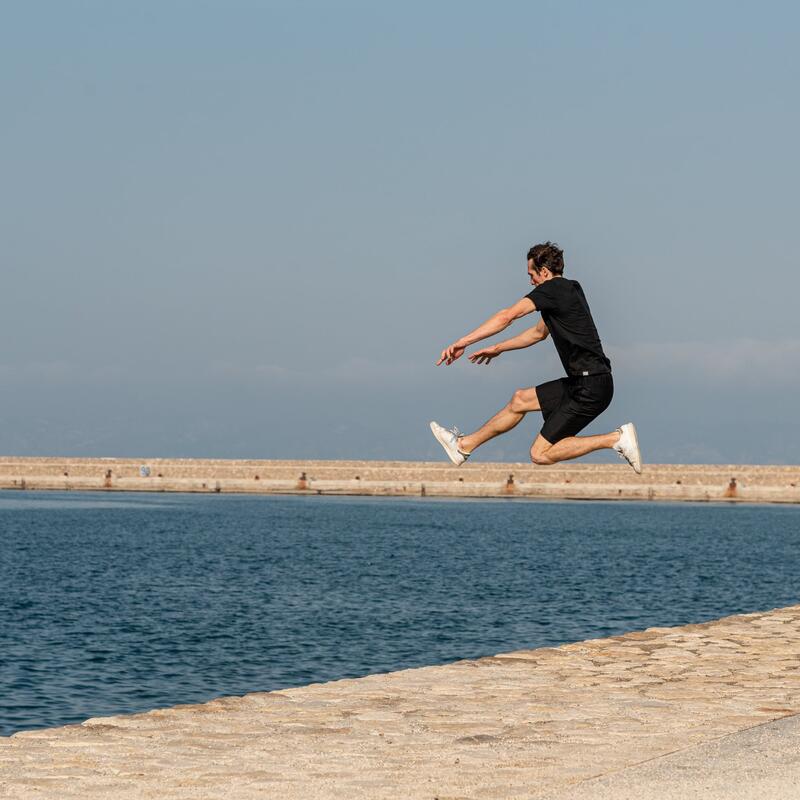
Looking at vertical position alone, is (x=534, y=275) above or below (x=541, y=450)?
above

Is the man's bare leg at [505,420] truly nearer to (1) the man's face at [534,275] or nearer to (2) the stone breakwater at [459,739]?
(1) the man's face at [534,275]

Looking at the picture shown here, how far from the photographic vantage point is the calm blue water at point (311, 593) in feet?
80.4

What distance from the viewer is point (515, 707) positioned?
37.3ft

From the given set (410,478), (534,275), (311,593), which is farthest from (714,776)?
(410,478)

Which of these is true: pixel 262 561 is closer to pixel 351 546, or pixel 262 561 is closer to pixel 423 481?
pixel 351 546

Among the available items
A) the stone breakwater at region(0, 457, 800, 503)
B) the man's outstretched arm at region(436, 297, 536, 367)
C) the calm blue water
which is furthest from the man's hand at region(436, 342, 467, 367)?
the stone breakwater at region(0, 457, 800, 503)

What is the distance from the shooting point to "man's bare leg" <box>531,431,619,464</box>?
9727mm

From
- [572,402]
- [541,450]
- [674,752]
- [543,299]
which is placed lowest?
[674,752]

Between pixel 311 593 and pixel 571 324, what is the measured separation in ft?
105

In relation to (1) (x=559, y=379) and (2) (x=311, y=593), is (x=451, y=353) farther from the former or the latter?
(2) (x=311, y=593)

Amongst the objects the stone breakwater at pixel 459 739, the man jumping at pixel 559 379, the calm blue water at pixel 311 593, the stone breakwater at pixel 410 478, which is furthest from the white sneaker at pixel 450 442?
the stone breakwater at pixel 410 478

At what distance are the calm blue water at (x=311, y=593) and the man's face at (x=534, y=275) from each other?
40.6ft

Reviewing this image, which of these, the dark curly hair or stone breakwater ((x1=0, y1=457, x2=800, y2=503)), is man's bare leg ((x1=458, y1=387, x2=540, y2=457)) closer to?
the dark curly hair

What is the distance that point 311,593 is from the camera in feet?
131
